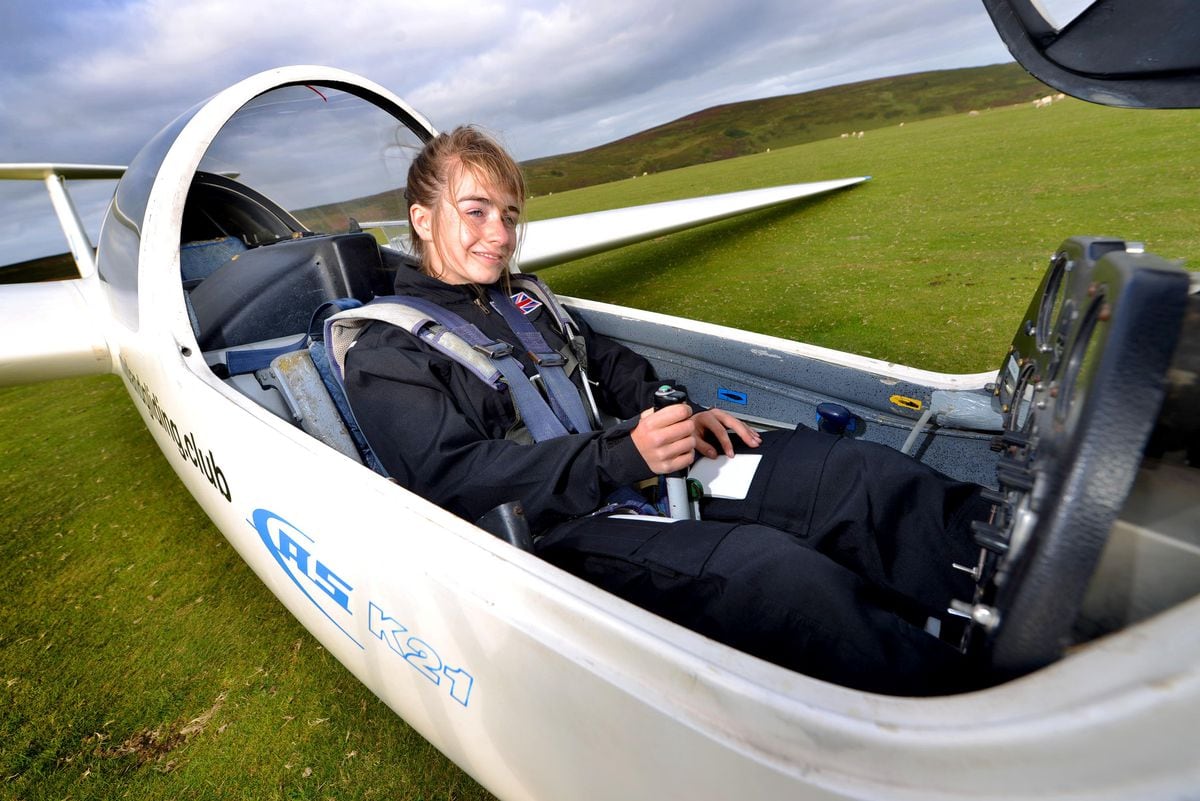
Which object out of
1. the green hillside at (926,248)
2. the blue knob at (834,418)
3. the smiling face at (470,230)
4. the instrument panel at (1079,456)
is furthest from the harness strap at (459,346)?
the green hillside at (926,248)

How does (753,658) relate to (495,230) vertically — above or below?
below

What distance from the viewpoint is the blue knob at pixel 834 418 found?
1.58 meters

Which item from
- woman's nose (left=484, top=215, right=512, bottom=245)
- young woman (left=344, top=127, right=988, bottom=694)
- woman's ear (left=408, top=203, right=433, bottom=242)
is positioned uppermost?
woman's ear (left=408, top=203, right=433, bottom=242)

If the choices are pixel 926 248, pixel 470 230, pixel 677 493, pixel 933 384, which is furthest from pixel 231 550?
pixel 926 248

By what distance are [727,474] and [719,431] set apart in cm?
11

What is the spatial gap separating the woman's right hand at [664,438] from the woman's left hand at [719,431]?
21 cm

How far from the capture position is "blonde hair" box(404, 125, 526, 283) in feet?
4.85

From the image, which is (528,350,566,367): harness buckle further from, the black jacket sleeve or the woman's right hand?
the woman's right hand

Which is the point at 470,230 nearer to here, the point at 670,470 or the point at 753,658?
the point at 670,470

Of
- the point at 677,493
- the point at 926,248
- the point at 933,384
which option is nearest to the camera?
the point at 677,493

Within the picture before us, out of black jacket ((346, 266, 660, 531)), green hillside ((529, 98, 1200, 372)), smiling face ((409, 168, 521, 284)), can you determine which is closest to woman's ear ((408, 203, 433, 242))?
smiling face ((409, 168, 521, 284))

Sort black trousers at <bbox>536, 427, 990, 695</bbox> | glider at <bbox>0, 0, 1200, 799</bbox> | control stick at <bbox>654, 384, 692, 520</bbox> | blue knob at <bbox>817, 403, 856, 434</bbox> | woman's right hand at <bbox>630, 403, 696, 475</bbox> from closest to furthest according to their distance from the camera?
1. glider at <bbox>0, 0, 1200, 799</bbox>
2. black trousers at <bbox>536, 427, 990, 695</bbox>
3. woman's right hand at <bbox>630, 403, 696, 475</bbox>
4. control stick at <bbox>654, 384, 692, 520</bbox>
5. blue knob at <bbox>817, 403, 856, 434</bbox>

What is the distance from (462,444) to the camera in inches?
47.6

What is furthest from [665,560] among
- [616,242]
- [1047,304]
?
[616,242]
